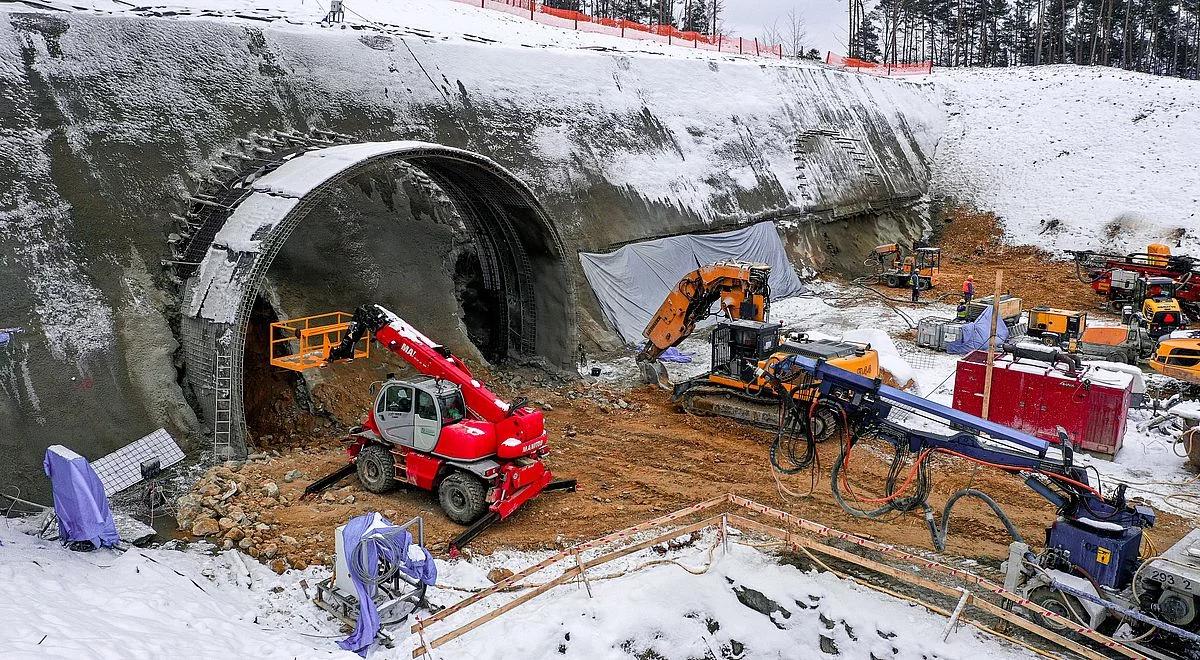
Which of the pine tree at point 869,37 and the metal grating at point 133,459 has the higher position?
the pine tree at point 869,37

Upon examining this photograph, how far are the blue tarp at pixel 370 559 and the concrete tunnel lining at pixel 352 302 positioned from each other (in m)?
5.15

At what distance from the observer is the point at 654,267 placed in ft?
78.8

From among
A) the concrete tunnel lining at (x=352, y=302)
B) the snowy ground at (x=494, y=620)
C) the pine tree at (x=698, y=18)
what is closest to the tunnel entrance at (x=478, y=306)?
the concrete tunnel lining at (x=352, y=302)

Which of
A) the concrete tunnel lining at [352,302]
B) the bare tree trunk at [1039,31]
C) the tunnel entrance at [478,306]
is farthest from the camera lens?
the bare tree trunk at [1039,31]

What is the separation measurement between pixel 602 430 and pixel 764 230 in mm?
13883

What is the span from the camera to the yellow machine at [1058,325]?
21.5 meters

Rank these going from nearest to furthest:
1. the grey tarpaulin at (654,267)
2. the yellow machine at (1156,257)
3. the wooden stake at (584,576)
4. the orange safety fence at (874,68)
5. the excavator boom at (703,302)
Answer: the wooden stake at (584,576)
the excavator boom at (703,302)
the grey tarpaulin at (654,267)
the yellow machine at (1156,257)
the orange safety fence at (874,68)

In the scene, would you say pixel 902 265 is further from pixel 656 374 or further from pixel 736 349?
pixel 736 349

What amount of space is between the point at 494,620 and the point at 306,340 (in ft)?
20.6

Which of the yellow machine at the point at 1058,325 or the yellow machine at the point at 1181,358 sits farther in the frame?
the yellow machine at the point at 1058,325

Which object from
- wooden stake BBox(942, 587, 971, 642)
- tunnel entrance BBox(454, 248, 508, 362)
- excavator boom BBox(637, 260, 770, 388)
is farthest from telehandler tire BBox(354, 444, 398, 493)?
wooden stake BBox(942, 587, 971, 642)

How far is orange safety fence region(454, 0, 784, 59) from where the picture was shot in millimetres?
37406

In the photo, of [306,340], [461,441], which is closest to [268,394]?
[306,340]

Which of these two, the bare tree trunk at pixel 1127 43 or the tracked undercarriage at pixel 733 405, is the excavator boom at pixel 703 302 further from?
the bare tree trunk at pixel 1127 43
